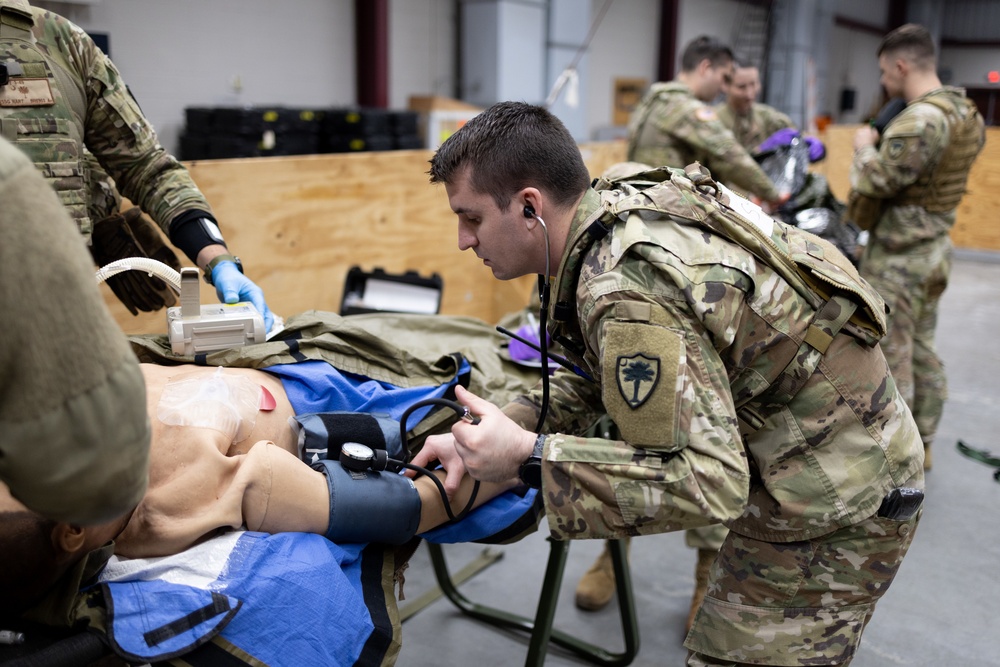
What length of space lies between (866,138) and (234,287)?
280 cm

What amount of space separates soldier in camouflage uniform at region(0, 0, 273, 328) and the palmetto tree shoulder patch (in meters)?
0.99

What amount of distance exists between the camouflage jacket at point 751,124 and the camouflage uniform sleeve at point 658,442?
3.77m

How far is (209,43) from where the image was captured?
603 centimetres

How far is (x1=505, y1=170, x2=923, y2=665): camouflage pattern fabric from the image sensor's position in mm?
1078

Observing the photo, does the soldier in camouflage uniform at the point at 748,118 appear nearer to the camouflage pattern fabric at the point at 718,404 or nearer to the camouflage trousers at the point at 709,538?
the camouflage trousers at the point at 709,538

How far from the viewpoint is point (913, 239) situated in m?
3.29

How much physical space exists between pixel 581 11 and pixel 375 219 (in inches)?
216

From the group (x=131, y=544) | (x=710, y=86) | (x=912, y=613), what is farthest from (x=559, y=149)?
(x=710, y=86)

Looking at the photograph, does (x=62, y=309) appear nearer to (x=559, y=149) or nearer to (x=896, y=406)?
(x=559, y=149)

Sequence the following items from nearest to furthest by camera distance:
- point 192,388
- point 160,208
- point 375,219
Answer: point 192,388
point 160,208
point 375,219

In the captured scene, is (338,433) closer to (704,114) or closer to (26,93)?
(26,93)

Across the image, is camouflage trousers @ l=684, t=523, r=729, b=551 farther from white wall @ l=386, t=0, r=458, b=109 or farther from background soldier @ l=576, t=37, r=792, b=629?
white wall @ l=386, t=0, r=458, b=109

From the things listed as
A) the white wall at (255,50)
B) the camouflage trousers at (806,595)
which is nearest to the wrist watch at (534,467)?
the camouflage trousers at (806,595)

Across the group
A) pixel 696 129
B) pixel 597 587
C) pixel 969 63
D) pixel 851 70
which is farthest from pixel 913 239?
pixel 969 63
